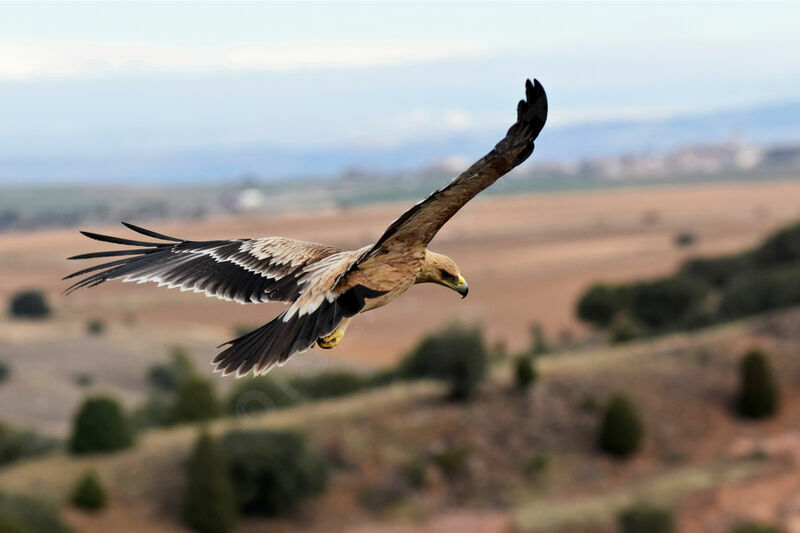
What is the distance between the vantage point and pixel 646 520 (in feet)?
90.6

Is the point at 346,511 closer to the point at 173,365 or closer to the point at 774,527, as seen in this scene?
the point at 774,527

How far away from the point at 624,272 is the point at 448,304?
55.1 feet

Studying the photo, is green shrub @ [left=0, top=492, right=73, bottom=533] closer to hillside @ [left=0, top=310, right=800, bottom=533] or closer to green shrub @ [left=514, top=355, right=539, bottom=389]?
hillside @ [left=0, top=310, right=800, bottom=533]

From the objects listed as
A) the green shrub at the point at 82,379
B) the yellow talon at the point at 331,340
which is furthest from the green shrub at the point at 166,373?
the yellow talon at the point at 331,340

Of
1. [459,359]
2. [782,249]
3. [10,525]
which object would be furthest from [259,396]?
[782,249]

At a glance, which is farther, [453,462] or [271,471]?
[453,462]

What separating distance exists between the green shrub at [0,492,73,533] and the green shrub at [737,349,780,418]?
24143 millimetres

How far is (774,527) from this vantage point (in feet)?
91.9

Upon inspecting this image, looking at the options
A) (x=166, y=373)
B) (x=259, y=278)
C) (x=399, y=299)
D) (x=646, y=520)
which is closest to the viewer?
(x=259, y=278)

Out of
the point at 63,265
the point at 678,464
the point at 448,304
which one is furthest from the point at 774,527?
the point at 63,265

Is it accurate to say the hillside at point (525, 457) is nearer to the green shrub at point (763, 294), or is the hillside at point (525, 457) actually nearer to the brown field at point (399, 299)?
the brown field at point (399, 299)

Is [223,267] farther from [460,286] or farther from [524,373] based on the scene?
[524,373]

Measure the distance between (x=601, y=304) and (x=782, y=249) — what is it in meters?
13.5

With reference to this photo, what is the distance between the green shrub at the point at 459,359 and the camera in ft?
121
